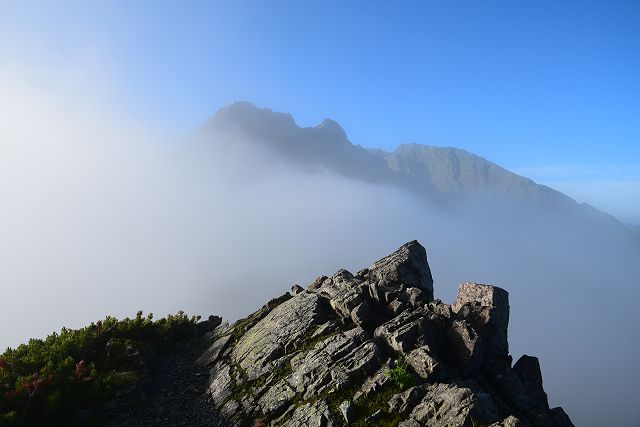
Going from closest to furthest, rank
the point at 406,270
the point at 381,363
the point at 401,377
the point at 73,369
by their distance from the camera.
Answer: the point at 401,377
the point at 381,363
the point at 73,369
the point at 406,270

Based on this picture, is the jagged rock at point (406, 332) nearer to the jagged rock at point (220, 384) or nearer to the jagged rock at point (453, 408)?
the jagged rock at point (453, 408)

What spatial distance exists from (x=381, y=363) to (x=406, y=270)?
11.5 metres

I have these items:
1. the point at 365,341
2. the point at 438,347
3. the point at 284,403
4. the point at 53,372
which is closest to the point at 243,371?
the point at 284,403

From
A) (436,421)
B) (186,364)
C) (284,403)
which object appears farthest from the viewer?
(186,364)

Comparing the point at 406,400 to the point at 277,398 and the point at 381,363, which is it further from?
the point at 277,398

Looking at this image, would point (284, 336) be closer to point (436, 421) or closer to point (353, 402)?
point (353, 402)

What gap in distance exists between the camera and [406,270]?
33.4 meters

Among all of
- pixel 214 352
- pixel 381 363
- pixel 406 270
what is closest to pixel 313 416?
pixel 381 363

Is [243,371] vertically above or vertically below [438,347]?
above

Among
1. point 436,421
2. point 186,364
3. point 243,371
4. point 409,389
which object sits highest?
point 186,364

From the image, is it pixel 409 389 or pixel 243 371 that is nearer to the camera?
pixel 409 389

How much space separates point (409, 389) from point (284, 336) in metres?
11.1

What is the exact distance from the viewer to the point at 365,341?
25312 millimetres

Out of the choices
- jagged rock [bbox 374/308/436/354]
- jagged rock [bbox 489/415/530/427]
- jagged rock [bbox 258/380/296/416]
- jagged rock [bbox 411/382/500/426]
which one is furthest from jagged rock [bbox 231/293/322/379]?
jagged rock [bbox 489/415/530/427]
